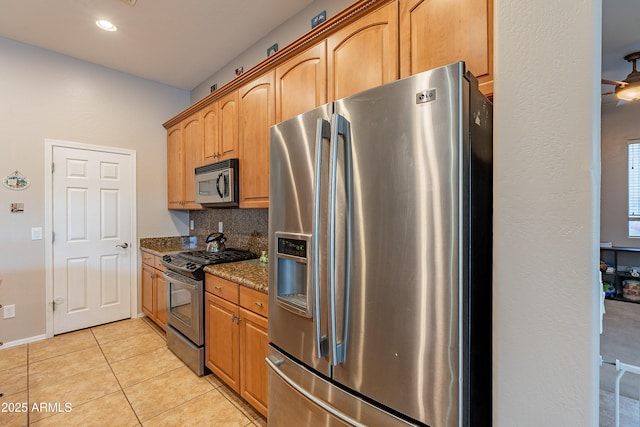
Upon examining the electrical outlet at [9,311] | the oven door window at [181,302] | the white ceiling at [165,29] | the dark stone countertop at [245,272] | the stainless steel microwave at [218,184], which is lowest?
the electrical outlet at [9,311]

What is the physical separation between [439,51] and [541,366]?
1.23m

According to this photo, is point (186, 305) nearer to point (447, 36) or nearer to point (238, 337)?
point (238, 337)

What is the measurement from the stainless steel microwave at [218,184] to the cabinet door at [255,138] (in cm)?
8

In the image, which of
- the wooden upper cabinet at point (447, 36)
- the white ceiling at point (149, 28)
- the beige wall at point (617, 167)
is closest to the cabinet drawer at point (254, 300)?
the wooden upper cabinet at point (447, 36)

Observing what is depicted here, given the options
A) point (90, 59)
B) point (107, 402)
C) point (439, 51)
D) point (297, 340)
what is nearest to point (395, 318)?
point (297, 340)

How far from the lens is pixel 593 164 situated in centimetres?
65

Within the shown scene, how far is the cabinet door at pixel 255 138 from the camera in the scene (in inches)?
89.0

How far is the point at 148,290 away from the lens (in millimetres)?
3395

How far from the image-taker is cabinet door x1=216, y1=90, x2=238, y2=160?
262cm

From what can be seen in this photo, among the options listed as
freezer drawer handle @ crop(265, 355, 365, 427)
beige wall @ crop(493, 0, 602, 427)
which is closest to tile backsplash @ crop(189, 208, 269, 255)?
freezer drawer handle @ crop(265, 355, 365, 427)

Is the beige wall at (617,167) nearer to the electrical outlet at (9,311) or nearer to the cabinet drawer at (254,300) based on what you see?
the cabinet drawer at (254,300)

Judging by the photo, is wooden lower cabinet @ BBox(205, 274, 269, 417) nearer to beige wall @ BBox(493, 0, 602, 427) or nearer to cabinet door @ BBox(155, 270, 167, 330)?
cabinet door @ BBox(155, 270, 167, 330)

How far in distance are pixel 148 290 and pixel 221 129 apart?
2085 millimetres

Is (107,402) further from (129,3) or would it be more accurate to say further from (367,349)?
(129,3)
